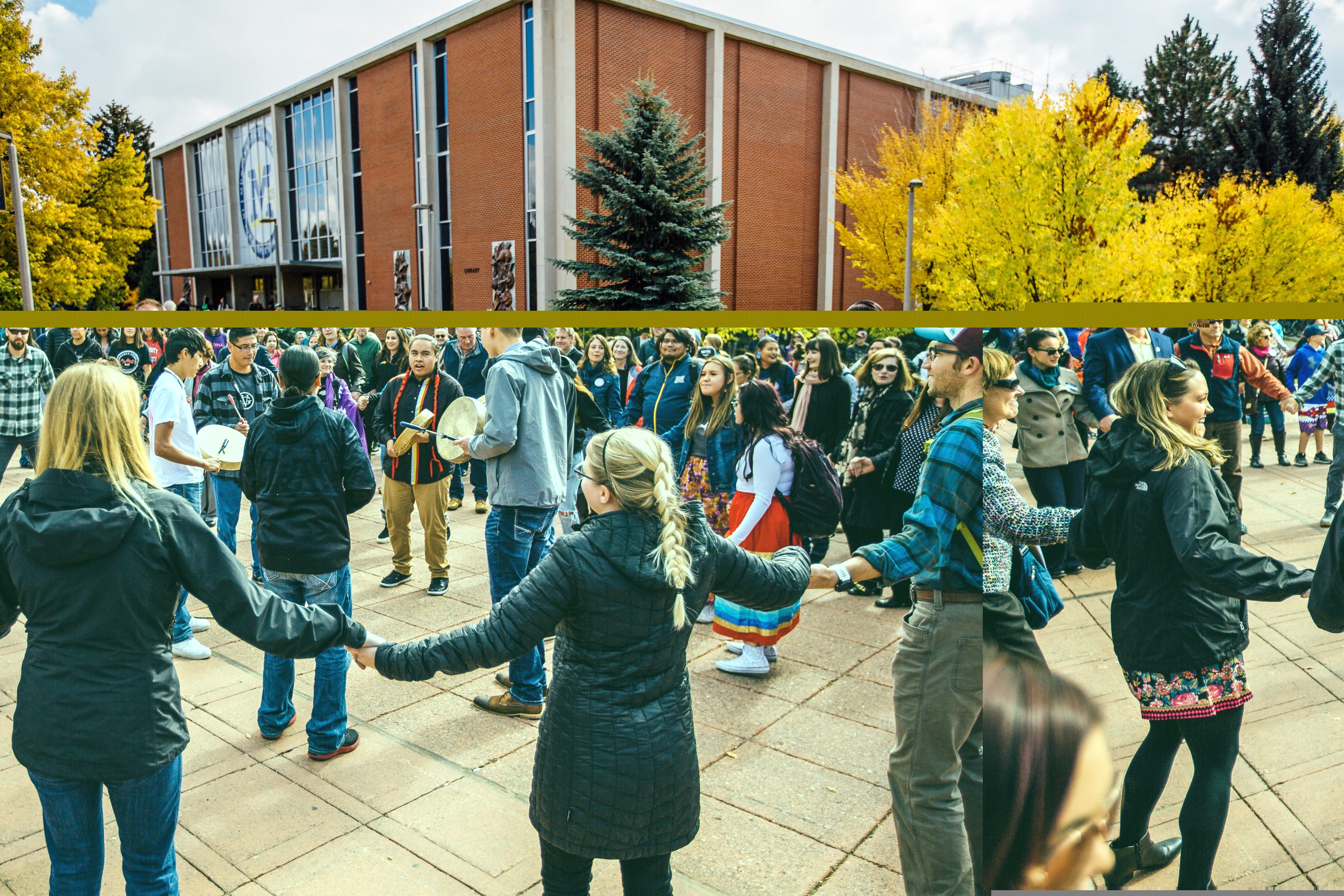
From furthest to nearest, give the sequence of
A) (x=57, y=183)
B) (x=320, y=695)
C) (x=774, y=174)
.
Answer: (x=774, y=174)
(x=57, y=183)
(x=320, y=695)

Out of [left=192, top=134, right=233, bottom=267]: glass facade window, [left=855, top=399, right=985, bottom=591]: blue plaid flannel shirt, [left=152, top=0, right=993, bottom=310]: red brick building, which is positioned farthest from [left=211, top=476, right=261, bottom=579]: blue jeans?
[left=192, top=134, right=233, bottom=267]: glass facade window

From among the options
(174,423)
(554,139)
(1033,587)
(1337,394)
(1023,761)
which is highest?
(554,139)

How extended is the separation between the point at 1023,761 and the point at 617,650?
4.04 feet

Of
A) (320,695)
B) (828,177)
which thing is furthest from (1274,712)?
(828,177)

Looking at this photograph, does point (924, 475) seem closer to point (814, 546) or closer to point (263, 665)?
point (814, 546)

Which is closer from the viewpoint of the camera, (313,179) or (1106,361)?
(1106,361)

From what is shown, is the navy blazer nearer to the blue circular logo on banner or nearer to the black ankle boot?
the black ankle boot

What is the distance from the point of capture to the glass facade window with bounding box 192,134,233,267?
179ft

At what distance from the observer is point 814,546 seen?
3457mm

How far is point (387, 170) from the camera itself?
40.2m

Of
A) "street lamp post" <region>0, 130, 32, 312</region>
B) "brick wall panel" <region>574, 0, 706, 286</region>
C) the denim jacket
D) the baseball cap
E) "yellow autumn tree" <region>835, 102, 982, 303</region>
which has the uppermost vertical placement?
"brick wall panel" <region>574, 0, 706, 286</region>

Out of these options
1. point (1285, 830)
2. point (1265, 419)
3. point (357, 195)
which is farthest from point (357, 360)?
point (357, 195)

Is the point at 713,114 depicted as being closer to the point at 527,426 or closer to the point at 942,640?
the point at 527,426

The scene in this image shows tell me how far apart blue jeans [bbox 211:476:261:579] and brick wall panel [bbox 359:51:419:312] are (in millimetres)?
36516
